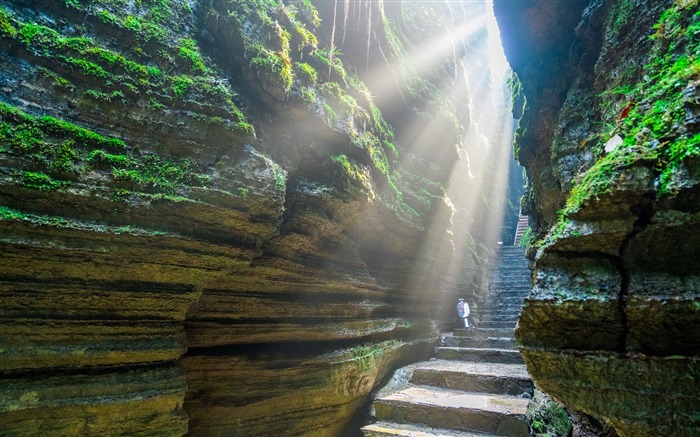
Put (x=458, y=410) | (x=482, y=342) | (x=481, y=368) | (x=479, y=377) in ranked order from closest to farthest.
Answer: (x=458, y=410) < (x=479, y=377) < (x=481, y=368) < (x=482, y=342)

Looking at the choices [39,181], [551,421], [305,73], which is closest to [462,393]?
[551,421]

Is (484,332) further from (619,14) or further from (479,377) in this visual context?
(619,14)

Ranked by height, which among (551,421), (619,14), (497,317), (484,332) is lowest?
(551,421)

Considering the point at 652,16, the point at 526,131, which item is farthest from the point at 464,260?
the point at 652,16

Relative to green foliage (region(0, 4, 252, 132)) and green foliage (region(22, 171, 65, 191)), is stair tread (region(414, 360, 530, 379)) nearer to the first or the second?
green foliage (region(0, 4, 252, 132))

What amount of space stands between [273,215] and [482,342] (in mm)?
8182

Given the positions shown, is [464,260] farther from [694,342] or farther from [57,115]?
[57,115]

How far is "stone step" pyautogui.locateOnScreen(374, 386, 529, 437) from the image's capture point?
5688 millimetres

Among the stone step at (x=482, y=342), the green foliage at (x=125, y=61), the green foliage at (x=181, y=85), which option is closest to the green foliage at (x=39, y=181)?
the green foliage at (x=125, y=61)

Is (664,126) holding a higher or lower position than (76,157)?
higher

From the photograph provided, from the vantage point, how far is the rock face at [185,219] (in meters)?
3.40

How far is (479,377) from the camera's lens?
7.38m

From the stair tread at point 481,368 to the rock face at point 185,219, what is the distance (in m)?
1.76

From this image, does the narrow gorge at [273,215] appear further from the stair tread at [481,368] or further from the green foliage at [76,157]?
the stair tread at [481,368]
